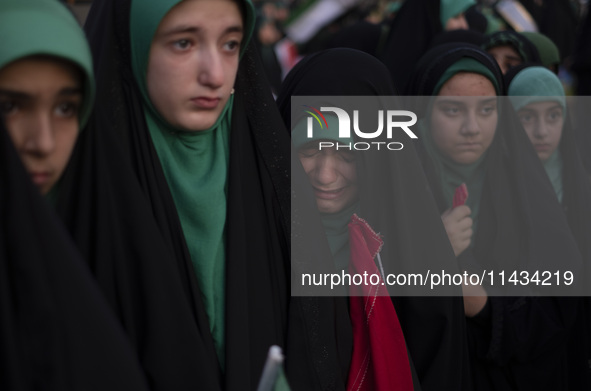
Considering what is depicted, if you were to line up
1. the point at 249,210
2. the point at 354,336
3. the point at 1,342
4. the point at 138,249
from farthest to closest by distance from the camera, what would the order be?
the point at 354,336, the point at 249,210, the point at 138,249, the point at 1,342

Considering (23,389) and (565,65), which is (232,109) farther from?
(565,65)

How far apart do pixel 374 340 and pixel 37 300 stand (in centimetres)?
115

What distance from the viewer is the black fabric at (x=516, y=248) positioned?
2.80m

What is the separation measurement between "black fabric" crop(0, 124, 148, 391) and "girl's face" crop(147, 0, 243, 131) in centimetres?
60

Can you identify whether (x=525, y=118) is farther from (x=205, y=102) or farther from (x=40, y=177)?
(x=40, y=177)

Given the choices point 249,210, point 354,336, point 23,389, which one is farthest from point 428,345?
point 23,389

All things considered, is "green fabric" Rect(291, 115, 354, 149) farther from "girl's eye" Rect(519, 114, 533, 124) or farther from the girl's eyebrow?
"girl's eye" Rect(519, 114, 533, 124)

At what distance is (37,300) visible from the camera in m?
1.25

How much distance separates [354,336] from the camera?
2201mm

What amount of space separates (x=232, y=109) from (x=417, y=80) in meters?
1.24

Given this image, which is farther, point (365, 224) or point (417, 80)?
point (417, 80)

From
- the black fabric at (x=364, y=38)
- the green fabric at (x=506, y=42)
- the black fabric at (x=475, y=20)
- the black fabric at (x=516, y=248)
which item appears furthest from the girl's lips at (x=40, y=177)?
the black fabric at (x=475, y=20)

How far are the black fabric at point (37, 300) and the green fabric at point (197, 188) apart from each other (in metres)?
0.57

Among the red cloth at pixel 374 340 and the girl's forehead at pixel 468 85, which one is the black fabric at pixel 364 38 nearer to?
the girl's forehead at pixel 468 85
